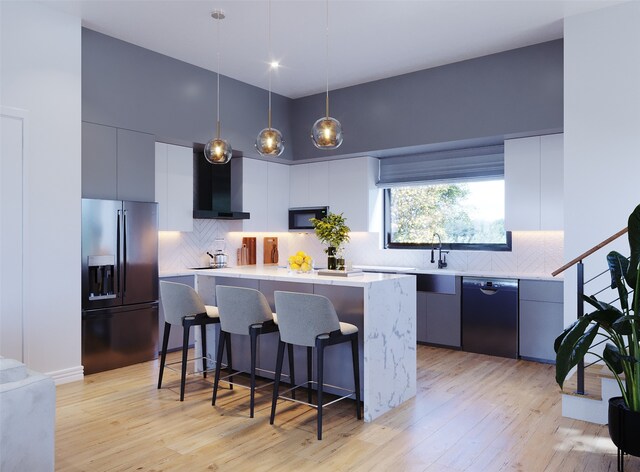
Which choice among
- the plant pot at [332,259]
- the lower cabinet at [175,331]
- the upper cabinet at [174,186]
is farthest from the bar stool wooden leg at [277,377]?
the upper cabinet at [174,186]

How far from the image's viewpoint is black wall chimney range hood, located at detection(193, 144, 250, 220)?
629cm

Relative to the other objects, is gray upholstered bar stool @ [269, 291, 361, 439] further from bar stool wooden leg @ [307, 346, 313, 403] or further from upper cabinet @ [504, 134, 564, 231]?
upper cabinet @ [504, 134, 564, 231]

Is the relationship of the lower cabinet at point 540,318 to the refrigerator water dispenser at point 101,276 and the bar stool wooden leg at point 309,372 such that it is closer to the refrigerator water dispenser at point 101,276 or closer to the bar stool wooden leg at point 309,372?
the bar stool wooden leg at point 309,372

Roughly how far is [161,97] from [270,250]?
2677 mm

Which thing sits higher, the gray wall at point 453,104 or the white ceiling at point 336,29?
the white ceiling at point 336,29

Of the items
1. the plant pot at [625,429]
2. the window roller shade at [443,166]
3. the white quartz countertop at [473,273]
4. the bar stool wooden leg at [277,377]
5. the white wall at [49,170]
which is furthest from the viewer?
the window roller shade at [443,166]

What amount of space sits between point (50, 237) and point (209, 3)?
94.1 inches

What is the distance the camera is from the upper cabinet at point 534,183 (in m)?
4.99

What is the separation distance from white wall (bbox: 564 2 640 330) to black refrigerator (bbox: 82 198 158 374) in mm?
3920

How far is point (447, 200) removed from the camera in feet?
20.6

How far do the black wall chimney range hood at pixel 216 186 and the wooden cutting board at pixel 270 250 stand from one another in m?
0.81

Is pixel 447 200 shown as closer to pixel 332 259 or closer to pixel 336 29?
pixel 336 29

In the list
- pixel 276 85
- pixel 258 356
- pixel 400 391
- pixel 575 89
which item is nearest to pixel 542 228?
pixel 575 89

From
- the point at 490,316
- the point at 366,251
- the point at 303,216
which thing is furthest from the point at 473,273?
the point at 303,216
